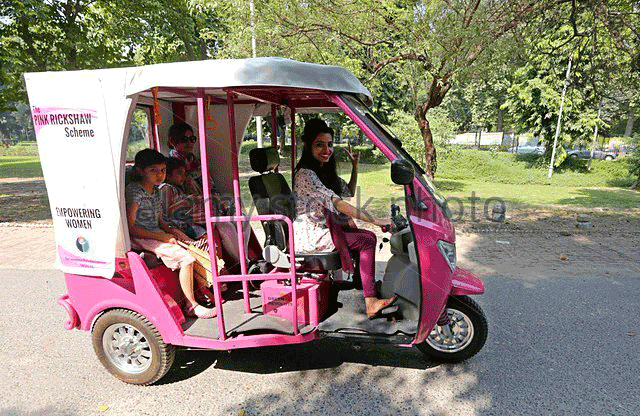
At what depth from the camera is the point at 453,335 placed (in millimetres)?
3326

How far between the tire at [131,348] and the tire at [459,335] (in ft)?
6.77

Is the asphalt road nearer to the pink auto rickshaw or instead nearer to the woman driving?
the pink auto rickshaw

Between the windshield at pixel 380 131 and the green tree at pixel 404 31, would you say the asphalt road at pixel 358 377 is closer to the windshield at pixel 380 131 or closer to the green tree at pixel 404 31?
the windshield at pixel 380 131

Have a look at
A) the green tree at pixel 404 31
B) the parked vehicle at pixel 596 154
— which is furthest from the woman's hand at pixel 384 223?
the parked vehicle at pixel 596 154

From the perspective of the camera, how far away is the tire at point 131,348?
3018 mm

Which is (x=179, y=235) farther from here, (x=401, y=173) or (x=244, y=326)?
(x=401, y=173)

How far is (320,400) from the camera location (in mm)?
2926

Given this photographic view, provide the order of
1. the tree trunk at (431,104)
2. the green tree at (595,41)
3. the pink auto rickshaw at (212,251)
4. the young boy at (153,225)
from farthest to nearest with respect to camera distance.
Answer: the tree trunk at (431,104) < the green tree at (595,41) < the young boy at (153,225) < the pink auto rickshaw at (212,251)

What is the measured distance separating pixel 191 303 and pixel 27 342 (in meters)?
1.85

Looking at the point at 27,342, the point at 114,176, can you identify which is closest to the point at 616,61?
the point at 114,176

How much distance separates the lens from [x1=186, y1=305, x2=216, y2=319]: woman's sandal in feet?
10.6

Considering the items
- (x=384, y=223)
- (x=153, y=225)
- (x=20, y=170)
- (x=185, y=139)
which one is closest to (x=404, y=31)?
(x=185, y=139)

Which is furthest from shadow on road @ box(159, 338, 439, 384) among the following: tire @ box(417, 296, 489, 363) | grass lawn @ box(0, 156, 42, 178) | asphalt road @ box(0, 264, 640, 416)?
grass lawn @ box(0, 156, 42, 178)

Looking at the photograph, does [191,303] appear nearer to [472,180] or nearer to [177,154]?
[177,154]
